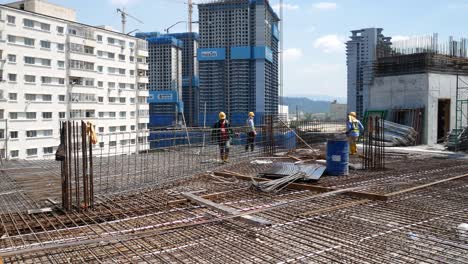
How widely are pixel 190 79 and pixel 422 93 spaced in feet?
128

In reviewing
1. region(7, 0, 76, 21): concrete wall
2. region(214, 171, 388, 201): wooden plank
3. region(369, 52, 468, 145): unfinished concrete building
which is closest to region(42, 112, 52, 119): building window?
region(7, 0, 76, 21): concrete wall

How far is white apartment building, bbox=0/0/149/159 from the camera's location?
40.1 metres

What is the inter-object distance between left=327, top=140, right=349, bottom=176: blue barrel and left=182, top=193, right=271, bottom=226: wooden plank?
342 centimetres

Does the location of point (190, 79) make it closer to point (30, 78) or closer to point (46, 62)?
point (46, 62)

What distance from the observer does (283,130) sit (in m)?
12.5

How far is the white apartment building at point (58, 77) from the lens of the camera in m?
40.1

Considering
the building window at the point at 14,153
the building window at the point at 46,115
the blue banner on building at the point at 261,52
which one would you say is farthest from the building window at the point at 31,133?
the blue banner on building at the point at 261,52

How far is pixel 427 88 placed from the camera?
1585 cm

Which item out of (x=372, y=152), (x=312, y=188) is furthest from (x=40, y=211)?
(x=372, y=152)

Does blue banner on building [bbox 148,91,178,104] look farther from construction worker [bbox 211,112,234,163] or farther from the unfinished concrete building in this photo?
construction worker [bbox 211,112,234,163]

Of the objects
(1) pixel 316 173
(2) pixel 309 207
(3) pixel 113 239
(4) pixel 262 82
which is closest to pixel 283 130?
(1) pixel 316 173

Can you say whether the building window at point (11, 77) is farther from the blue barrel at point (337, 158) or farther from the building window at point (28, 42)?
the blue barrel at point (337, 158)

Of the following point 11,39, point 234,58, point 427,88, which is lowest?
Answer: point 427,88

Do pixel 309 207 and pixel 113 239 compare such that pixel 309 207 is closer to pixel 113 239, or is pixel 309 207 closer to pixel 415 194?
pixel 415 194
